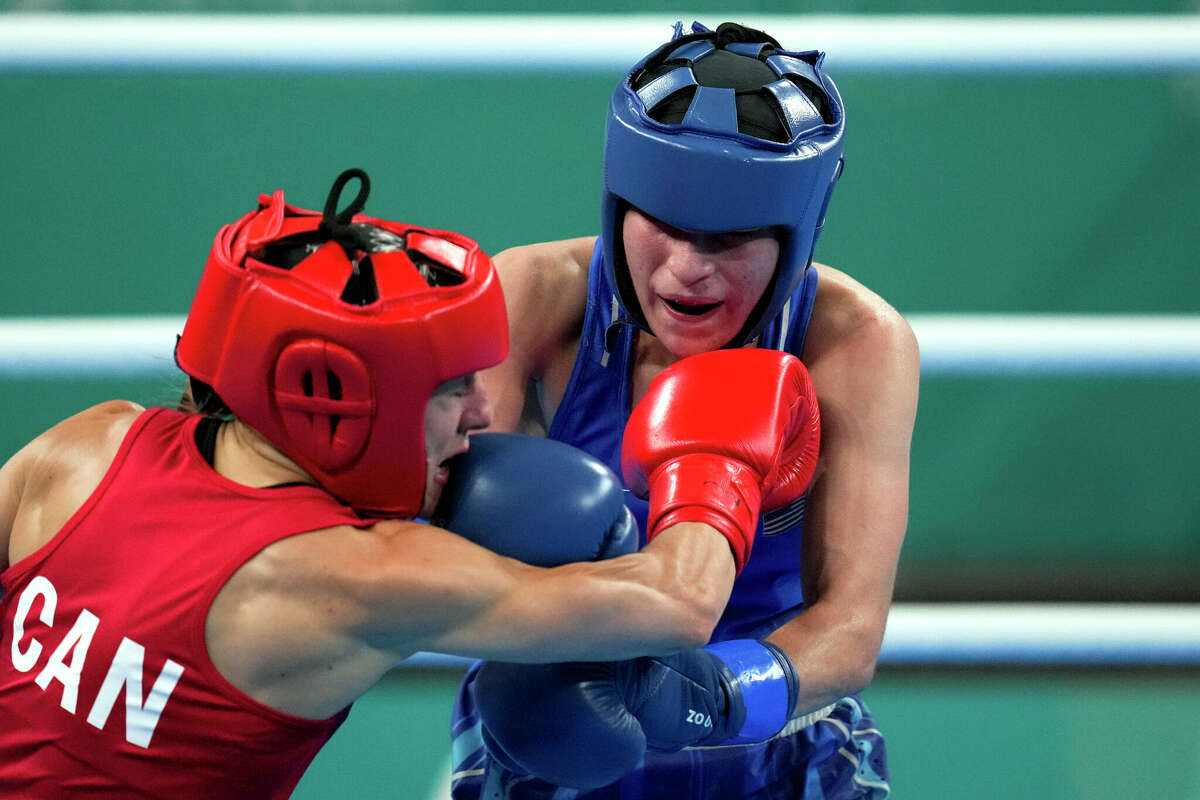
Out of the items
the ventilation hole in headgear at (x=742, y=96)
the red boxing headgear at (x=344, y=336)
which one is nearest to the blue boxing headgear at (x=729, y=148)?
the ventilation hole in headgear at (x=742, y=96)

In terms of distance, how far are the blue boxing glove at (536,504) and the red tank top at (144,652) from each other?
140mm

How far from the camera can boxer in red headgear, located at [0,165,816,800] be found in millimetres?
1344

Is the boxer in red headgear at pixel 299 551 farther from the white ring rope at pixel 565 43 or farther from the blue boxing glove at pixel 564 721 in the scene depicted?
the white ring rope at pixel 565 43

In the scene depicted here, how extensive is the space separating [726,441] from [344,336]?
51 centimetres

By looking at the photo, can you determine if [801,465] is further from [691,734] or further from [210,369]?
[210,369]

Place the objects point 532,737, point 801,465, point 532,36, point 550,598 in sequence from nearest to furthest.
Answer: point 550,598 → point 532,737 → point 801,465 → point 532,36

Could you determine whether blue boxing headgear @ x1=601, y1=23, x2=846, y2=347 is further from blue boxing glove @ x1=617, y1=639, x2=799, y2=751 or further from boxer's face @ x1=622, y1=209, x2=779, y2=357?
blue boxing glove @ x1=617, y1=639, x2=799, y2=751

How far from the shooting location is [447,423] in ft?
4.83

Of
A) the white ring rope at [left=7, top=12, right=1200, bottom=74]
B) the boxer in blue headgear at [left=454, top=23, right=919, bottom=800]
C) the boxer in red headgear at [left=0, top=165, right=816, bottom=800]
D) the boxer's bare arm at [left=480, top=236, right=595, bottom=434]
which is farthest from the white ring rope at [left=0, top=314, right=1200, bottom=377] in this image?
the boxer in red headgear at [left=0, top=165, right=816, bottom=800]

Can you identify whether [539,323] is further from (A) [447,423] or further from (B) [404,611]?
(B) [404,611]

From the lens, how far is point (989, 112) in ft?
11.3

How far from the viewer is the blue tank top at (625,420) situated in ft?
6.14

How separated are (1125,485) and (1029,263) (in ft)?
2.06

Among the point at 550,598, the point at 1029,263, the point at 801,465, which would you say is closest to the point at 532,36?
the point at 801,465
